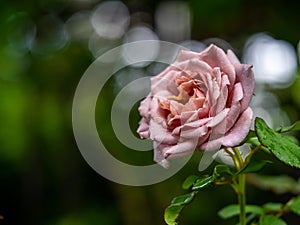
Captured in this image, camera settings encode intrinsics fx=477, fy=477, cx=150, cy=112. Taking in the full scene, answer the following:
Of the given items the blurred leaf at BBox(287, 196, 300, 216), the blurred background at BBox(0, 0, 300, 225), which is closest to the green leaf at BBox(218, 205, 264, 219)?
the blurred leaf at BBox(287, 196, 300, 216)

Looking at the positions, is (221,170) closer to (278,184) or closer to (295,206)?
(295,206)

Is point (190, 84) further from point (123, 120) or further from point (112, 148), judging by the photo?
point (112, 148)

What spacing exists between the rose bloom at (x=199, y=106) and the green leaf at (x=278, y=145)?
17 millimetres

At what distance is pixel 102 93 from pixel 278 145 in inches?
49.7

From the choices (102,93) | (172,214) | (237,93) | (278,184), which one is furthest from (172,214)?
(102,93)

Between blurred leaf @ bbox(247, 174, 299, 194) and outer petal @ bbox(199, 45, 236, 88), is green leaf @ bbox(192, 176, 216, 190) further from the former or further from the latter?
blurred leaf @ bbox(247, 174, 299, 194)

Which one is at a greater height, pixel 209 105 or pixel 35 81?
pixel 209 105

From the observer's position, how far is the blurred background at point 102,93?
144 centimetres

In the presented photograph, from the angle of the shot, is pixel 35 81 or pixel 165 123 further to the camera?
pixel 35 81

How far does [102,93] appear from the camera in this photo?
1.60 meters

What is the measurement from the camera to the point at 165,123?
381mm

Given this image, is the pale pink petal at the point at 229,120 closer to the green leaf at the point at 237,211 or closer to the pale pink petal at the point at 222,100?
the pale pink petal at the point at 222,100

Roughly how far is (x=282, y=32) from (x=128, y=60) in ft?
1.76

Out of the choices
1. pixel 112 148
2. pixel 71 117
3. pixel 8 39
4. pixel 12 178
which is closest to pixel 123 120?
pixel 112 148
